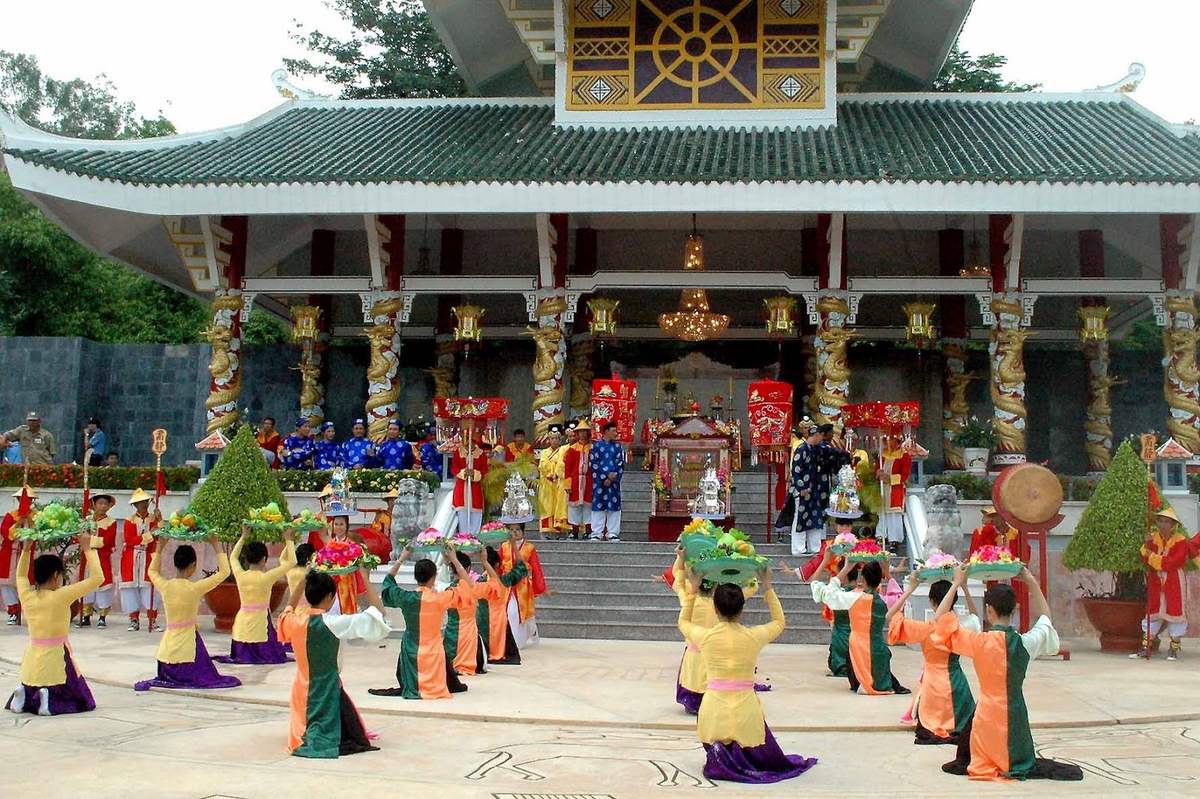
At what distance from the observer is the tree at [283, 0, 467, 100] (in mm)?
32125

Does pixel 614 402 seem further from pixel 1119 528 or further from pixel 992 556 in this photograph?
pixel 992 556

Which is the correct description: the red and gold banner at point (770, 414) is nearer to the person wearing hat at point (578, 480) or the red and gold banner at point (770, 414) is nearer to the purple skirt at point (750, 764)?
the person wearing hat at point (578, 480)

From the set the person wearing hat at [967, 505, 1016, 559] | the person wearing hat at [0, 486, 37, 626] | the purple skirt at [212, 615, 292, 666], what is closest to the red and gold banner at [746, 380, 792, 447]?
the person wearing hat at [967, 505, 1016, 559]

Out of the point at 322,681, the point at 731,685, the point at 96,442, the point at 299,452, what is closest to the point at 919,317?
the point at 299,452

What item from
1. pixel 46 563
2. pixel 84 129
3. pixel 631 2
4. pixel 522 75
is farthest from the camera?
pixel 84 129

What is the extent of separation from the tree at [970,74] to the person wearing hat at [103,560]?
896 inches

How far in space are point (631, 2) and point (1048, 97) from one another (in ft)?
24.4

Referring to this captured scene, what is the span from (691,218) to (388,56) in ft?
49.3

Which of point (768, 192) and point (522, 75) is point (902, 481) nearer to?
point (768, 192)

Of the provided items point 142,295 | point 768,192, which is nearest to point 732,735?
point 768,192

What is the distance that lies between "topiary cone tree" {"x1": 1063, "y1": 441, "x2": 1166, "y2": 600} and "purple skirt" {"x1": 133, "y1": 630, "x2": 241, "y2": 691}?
845 cm

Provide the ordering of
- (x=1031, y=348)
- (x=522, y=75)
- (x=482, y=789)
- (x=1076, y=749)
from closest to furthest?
(x=482, y=789) < (x=1076, y=749) < (x=1031, y=348) < (x=522, y=75)

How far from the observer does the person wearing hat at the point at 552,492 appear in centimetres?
1581

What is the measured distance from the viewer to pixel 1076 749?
750cm
